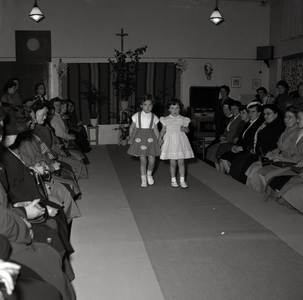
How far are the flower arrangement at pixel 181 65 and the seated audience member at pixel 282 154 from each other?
542cm

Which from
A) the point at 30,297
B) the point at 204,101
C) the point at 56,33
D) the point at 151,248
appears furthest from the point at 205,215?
the point at 56,33

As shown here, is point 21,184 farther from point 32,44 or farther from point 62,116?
point 32,44

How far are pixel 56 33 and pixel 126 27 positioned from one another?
1.65 meters

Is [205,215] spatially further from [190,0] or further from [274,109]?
[190,0]

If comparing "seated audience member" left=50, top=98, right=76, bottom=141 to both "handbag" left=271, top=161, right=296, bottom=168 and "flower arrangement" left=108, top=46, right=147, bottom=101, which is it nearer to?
"flower arrangement" left=108, top=46, right=147, bottom=101

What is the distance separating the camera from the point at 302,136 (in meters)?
4.90

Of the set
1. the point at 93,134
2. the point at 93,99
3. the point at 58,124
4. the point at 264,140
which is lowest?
the point at 93,134

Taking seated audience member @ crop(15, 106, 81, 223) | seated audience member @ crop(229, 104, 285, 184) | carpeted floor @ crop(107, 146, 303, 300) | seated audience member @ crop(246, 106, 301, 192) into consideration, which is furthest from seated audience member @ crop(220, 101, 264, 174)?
seated audience member @ crop(15, 106, 81, 223)

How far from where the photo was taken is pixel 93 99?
10.3m

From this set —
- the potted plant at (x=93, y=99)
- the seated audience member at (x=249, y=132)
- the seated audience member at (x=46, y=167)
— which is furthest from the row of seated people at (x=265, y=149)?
the potted plant at (x=93, y=99)

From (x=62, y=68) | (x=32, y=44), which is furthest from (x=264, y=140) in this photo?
(x=32, y=44)

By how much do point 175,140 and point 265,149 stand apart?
51.0 inches

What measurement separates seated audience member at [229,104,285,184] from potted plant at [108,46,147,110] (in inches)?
182

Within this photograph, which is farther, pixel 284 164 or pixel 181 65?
pixel 181 65
